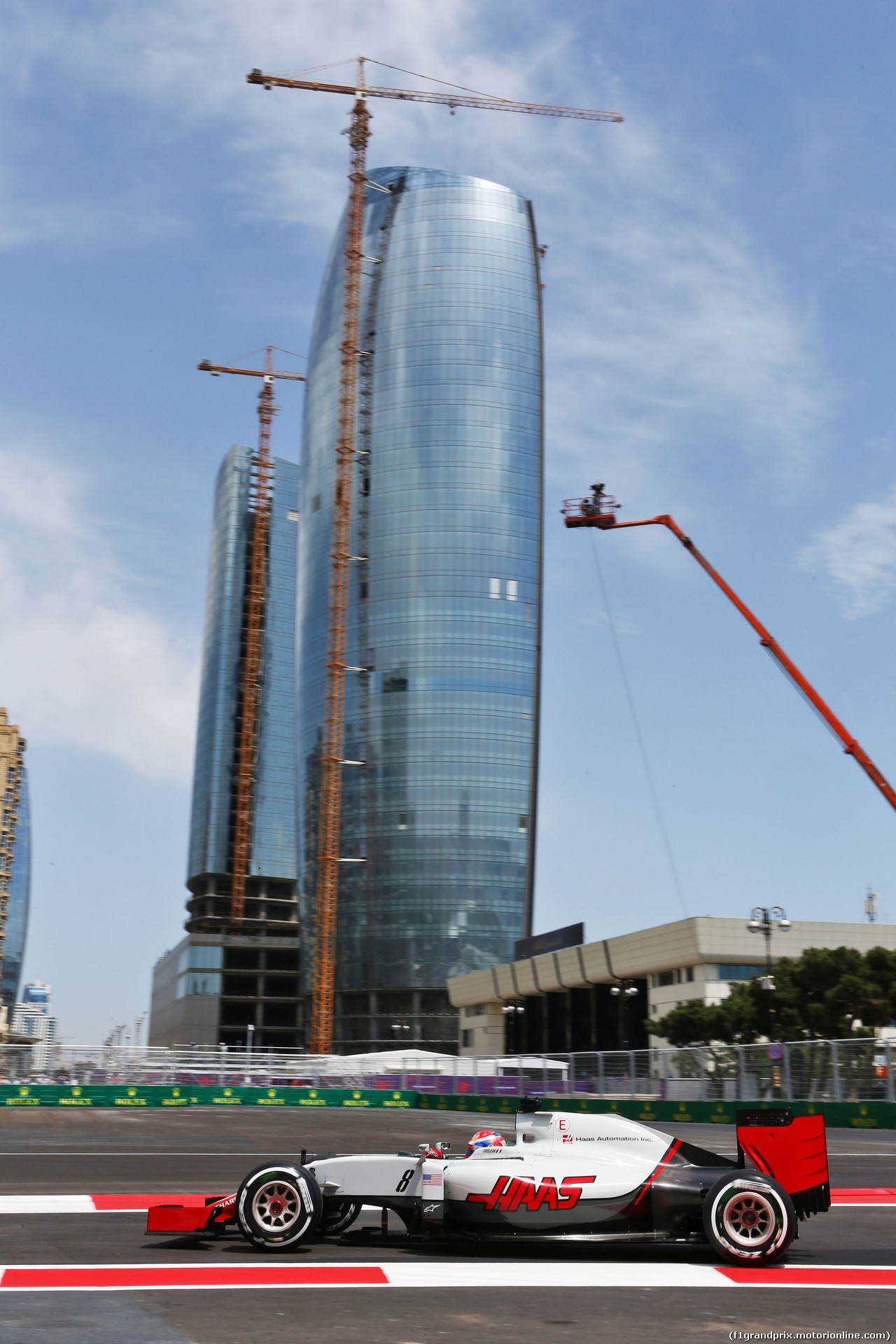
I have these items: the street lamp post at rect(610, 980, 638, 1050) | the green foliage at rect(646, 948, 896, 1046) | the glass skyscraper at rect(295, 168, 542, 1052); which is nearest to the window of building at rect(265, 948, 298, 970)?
the glass skyscraper at rect(295, 168, 542, 1052)

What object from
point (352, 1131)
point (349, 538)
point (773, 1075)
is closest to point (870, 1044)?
point (773, 1075)

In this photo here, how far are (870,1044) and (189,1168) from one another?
20791 millimetres

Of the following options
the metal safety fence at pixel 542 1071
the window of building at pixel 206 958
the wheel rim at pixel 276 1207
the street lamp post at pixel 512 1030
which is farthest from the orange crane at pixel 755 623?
the window of building at pixel 206 958

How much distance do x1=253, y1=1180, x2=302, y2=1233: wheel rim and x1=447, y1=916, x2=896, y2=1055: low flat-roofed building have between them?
7166cm

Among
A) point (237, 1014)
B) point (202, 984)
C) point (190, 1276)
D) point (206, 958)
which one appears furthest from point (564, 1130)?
point (237, 1014)

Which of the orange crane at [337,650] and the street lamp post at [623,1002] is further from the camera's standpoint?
the orange crane at [337,650]

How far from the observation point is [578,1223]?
34.4 ft

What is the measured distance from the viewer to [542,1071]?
52125 millimetres

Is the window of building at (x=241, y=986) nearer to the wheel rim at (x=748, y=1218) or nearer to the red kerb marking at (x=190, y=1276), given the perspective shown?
the red kerb marking at (x=190, y=1276)

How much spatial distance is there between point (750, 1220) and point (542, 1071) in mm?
43405

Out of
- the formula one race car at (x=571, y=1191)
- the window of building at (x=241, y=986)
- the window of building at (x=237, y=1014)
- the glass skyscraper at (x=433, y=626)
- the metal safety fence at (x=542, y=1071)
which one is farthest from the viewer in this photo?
the window of building at (x=241, y=986)

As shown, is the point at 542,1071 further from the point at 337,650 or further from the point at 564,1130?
the point at 337,650

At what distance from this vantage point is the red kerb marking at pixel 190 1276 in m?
9.38

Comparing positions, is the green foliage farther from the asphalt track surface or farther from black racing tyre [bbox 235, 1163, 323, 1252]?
black racing tyre [bbox 235, 1163, 323, 1252]
